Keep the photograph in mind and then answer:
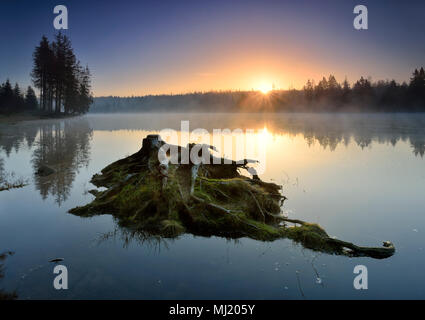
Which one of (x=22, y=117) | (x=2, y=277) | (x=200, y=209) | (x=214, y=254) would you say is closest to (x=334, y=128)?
(x=200, y=209)

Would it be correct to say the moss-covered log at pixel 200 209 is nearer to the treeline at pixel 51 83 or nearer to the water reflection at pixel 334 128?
the water reflection at pixel 334 128

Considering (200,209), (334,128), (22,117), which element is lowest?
(200,209)

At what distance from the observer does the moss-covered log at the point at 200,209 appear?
679 cm

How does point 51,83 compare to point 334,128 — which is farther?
point 51,83

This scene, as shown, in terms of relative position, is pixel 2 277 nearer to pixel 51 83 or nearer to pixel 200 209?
pixel 200 209

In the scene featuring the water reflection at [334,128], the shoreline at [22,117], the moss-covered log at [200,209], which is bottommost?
the moss-covered log at [200,209]

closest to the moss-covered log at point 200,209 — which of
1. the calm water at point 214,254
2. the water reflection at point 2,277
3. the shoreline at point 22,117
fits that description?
the calm water at point 214,254

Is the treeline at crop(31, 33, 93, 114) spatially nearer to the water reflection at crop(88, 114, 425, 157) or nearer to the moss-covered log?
the water reflection at crop(88, 114, 425, 157)

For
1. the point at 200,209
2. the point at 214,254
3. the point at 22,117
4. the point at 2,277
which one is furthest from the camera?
the point at 22,117

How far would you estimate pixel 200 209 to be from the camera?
7918 millimetres

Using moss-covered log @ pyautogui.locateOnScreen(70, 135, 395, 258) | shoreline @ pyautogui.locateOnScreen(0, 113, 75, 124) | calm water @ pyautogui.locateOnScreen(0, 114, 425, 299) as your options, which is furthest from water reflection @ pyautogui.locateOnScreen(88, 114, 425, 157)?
moss-covered log @ pyautogui.locateOnScreen(70, 135, 395, 258)

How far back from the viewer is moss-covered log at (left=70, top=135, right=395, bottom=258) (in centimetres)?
679
